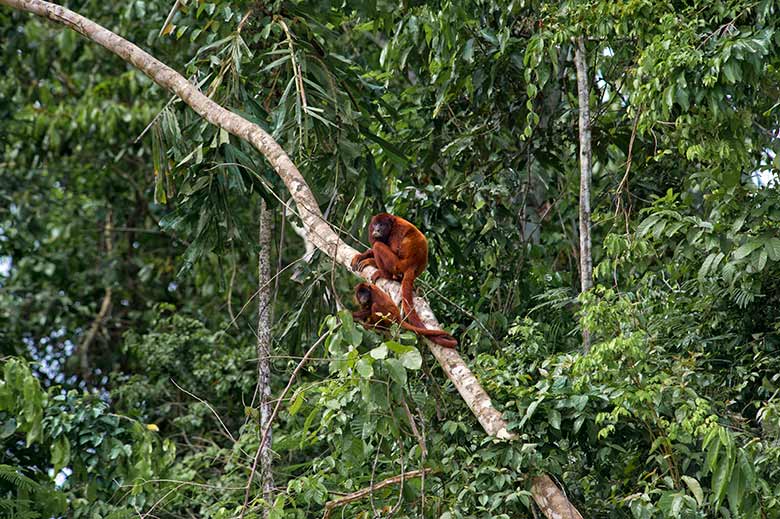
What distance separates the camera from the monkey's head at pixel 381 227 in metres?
6.25

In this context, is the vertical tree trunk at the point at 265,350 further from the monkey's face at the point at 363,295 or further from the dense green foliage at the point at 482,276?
the monkey's face at the point at 363,295

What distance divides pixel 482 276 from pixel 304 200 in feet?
8.16

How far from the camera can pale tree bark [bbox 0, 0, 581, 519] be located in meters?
4.88

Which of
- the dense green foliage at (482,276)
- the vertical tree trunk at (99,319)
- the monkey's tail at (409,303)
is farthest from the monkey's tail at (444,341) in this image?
the vertical tree trunk at (99,319)

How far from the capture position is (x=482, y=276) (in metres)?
7.58

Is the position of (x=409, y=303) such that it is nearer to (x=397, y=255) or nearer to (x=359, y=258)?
(x=359, y=258)

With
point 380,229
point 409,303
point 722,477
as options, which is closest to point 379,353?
point 409,303

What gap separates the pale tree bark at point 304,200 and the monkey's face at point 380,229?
57cm

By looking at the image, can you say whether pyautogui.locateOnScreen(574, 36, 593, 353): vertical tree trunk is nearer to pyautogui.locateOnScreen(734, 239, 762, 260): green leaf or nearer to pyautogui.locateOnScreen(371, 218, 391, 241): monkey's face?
pyautogui.locateOnScreen(734, 239, 762, 260): green leaf

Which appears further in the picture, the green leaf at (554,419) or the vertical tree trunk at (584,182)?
the vertical tree trunk at (584,182)

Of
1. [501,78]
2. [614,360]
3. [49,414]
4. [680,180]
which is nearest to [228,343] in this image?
[49,414]

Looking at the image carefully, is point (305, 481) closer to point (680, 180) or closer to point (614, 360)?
point (614, 360)

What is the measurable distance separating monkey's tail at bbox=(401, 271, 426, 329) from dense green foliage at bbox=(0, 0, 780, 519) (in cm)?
12

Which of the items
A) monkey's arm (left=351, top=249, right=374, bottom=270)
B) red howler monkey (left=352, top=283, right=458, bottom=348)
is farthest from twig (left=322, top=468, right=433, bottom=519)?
monkey's arm (left=351, top=249, right=374, bottom=270)
